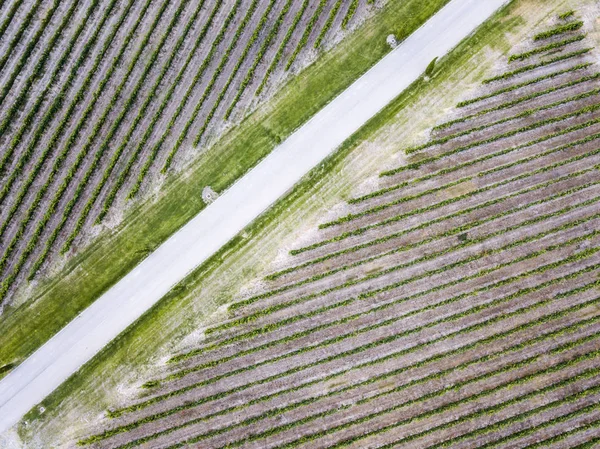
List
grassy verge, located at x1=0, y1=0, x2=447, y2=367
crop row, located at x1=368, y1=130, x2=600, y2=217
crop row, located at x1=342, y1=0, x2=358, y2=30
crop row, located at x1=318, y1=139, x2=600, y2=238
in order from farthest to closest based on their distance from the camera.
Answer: crop row, located at x1=342, y1=0, x2=358, y2=30, crop row, located at x1=368, y1=130, x2=600, y2=217, crop row, located at x1=318, y1=139, x2=600, y2=238, grassy verge, located at x1=0, y1=0, x2=447, y2=367

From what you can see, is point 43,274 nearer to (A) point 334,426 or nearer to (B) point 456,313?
(A) point 334,426

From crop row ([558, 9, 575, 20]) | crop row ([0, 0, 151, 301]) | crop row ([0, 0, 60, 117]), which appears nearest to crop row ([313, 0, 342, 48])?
crop row ([0, 0, 151, 301])

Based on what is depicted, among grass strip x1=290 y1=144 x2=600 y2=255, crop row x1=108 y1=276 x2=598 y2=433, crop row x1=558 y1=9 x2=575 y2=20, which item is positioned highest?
crop row x1=558 y1=9 x2=575 y2=20

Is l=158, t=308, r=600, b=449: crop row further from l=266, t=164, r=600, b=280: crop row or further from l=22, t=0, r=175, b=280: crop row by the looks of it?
l=22, t=0, r=175, b=280: crop row

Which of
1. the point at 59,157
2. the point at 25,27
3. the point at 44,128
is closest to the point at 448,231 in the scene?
the point at 59,157

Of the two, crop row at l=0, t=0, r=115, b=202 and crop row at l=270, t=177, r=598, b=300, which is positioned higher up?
crop row at l=0, t=0, r=115, b=202

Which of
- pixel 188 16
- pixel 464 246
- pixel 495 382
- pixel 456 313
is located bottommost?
pixel 495 382

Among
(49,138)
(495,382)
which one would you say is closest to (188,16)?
(49,138)

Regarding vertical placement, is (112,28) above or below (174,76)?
above
